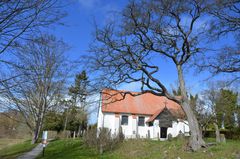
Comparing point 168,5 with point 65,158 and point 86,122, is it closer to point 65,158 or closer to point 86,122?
point 65,158

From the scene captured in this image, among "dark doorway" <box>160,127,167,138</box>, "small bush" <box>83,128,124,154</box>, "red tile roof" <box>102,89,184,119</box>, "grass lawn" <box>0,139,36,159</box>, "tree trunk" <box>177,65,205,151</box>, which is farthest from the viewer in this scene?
"red tile roof" <box>102,89,184,119</box>

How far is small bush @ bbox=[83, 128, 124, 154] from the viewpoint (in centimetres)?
1956

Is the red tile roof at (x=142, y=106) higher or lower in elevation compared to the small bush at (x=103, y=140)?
higher

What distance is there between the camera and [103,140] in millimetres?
19812

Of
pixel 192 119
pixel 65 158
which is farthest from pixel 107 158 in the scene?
pixel 192 119

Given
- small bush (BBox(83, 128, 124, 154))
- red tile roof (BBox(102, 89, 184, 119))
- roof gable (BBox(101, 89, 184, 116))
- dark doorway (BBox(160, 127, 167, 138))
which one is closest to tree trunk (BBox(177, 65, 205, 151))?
small bush (BBox(83, 128, 124, 154))

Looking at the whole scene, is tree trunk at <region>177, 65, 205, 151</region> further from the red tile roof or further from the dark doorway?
the dark doorway

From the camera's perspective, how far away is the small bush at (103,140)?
64.2ft

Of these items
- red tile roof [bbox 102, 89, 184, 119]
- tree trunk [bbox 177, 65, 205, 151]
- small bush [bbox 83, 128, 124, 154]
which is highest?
red tile roof [bbox 102, 89, 184, 119]

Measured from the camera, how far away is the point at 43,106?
31156 mm

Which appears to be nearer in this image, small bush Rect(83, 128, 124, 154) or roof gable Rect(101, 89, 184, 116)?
small bush Rect(83, 128, 124, 154)

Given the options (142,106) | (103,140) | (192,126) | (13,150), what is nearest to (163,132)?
(142,106)

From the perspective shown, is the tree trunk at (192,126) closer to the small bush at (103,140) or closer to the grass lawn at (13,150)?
the small bush at (103,140)

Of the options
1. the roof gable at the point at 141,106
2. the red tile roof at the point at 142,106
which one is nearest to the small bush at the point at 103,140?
the red tile roof at the point at 142,106
